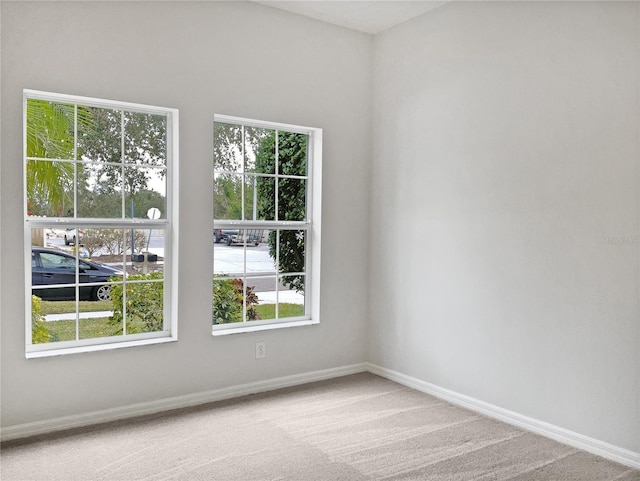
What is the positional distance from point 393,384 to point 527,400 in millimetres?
1101

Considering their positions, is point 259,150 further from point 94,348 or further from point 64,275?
point 94,348

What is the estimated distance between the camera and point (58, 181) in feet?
10.6

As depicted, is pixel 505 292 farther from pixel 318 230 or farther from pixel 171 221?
pixel 171 221

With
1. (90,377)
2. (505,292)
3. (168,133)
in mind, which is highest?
(168,133)

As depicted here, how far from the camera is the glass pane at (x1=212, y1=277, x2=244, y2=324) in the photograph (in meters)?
3.88

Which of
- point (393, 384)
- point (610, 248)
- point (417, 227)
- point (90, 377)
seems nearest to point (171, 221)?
point (90, 377)

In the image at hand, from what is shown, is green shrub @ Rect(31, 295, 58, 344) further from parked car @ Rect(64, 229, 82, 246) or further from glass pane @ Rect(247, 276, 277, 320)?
glass pane @ Rect(247, 276, 277, 320)

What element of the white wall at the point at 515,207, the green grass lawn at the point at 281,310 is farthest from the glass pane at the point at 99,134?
the white wall at the point at 515,207

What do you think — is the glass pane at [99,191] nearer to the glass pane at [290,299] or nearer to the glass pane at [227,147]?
the glass pane at [227,147]

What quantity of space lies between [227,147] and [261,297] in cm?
114

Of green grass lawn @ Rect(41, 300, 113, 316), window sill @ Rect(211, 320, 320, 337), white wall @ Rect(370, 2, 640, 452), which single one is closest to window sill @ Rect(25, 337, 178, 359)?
green grass lawn @ Rect(41, 300, 113, 316)

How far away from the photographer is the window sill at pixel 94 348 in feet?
10.3

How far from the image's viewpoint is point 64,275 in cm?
328

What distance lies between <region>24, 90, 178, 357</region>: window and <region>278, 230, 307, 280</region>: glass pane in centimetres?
89
